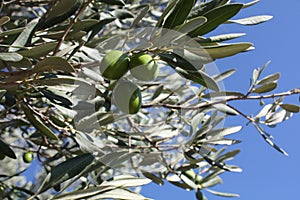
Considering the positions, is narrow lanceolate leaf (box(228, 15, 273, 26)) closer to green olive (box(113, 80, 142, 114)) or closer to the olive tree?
the olive tree

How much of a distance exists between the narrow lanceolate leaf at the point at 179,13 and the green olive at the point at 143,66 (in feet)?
0.34

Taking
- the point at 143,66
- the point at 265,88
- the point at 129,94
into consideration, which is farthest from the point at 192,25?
the point at 265,88

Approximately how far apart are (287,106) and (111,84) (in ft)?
3.39

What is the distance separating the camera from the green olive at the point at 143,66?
3.73 feet

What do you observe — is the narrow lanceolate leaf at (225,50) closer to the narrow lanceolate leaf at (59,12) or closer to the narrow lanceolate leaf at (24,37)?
the narrow lanceolate leaf at (59,12)

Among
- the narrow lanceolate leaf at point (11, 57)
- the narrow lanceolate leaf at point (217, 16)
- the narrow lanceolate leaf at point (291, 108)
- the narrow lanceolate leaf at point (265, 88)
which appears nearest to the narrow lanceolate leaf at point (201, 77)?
the narrow lanceolate leaf at point (217, 16)

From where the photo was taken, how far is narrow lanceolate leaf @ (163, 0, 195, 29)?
112cm

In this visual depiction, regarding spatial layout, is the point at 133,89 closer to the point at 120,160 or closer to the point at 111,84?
the point at 120,160

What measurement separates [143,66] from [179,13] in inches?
6.6

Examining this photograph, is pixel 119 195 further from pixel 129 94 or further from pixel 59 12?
pixel 59 12

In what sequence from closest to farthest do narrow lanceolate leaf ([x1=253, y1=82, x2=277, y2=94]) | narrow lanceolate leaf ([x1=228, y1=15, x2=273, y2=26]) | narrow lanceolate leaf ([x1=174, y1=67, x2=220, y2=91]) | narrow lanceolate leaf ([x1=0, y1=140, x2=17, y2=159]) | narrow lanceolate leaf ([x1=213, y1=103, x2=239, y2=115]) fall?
1. narrow lanceolate leaf ([x1=174, y1=67, x2=220, y2=91])
2. narrow lanceolate leaf ([x1=228, y1=15, x2=273, y2=26])
3. narrow lanceolate leaf ([x1=0, y1=140, x2=17, y2=159])
4. narrow lanceolate leaf ([x1=213, y1=103, x2=239, y2=115])
5. narrow lanceolate leaf ([x1=253, y1=82, x2=277, y2=94])

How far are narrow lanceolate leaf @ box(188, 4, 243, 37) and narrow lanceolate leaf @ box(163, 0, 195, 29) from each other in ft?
0.18

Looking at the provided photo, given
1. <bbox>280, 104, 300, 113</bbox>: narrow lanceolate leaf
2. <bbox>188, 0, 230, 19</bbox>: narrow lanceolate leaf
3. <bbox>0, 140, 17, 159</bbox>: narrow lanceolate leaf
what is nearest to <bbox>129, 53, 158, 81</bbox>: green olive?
<bbox>188, 0, 230, 19</bbox>: narrow lanceolate leaf

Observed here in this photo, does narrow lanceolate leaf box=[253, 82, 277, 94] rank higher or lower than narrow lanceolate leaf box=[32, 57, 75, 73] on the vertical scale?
lower
